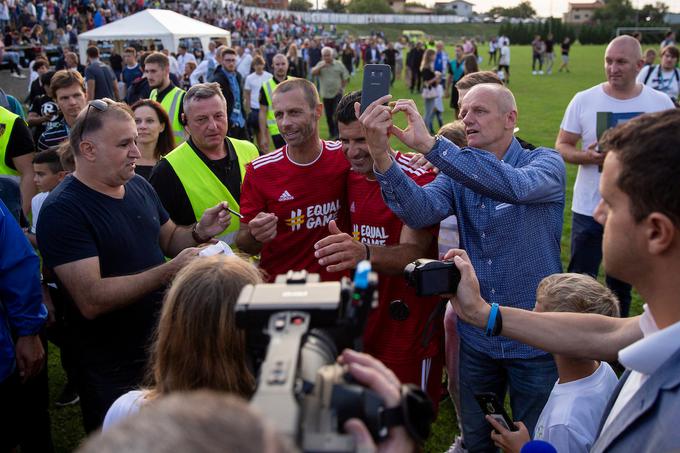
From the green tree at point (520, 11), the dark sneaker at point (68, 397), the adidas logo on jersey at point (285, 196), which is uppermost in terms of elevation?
the green tree at point (520, 11)

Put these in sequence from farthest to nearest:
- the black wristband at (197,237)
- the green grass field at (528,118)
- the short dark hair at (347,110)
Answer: the green grass field at (528,118)
the black wristband at (197,237)
the short dark hair at (347,110)

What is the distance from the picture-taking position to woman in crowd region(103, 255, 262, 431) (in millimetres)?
1669

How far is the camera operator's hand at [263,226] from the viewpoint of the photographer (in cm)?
307

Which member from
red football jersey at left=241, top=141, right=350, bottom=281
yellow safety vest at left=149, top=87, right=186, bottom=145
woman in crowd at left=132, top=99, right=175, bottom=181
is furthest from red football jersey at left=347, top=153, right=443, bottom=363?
yellow safety vest at left=149, top=87, right=186, bottom=145

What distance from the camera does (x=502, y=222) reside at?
2.83 meters

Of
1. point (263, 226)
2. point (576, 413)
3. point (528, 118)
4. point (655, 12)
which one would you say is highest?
point (655, 12)

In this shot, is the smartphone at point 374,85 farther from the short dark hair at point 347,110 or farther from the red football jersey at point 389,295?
the red football jersey at point 389,295

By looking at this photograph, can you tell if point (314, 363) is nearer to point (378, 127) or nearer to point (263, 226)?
point (378, 127)

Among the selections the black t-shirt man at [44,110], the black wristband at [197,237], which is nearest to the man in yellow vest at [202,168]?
the black wristband at [197,237]

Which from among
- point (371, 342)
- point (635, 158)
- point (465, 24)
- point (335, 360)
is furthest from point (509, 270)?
point (465, 24)

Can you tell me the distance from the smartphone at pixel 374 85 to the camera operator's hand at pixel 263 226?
803mm

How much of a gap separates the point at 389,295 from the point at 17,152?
11.5 ft

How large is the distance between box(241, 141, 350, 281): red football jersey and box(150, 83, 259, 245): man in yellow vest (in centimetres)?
56

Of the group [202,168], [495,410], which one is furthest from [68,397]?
[495,410]
